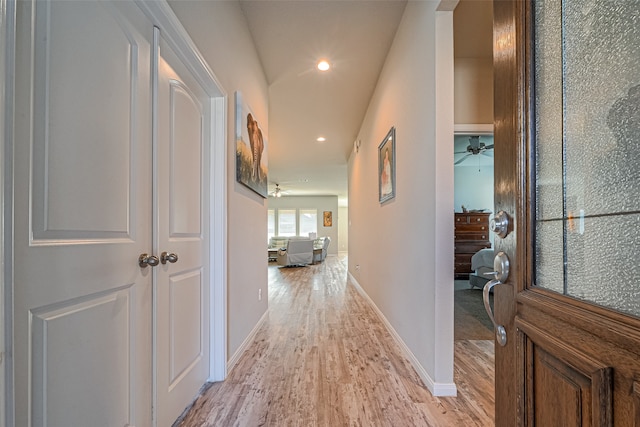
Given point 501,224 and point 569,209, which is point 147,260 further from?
point 569,209

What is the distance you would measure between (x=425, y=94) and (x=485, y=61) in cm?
122

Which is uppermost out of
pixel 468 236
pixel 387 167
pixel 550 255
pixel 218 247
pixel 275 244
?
pixel 387 167

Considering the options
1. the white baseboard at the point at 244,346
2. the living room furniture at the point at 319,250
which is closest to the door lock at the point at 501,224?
the white baseboard at the point at 244,346

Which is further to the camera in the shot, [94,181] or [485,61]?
[485,61]

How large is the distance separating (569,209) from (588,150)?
0.11 meters

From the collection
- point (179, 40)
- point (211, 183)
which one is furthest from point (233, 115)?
point (179, 40)

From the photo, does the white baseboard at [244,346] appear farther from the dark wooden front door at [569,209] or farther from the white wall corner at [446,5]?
the white wall corner at [446,5]

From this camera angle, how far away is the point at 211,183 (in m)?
1.81

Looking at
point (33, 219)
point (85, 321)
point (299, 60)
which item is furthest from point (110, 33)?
point (299, 60)

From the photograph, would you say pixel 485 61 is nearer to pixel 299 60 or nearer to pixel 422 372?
pixel 299 60

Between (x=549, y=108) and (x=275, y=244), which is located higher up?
(x=549, y=108)

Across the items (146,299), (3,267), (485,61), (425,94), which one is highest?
(485,61)

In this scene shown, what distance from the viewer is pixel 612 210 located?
18.9 inches

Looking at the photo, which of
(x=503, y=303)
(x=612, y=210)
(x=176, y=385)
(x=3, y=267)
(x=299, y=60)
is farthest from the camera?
(x=299, y=60)
